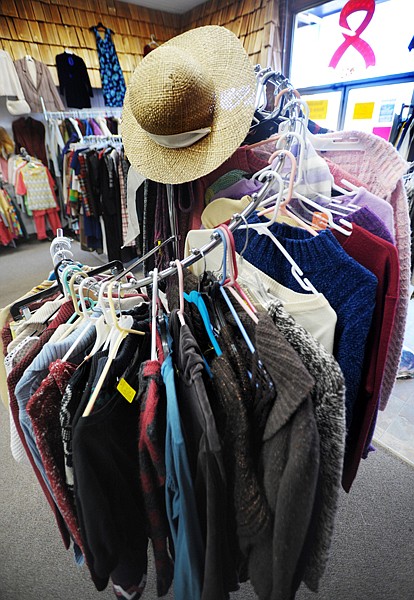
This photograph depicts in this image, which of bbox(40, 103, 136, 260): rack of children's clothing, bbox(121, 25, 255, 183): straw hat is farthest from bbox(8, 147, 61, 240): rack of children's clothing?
bbox(121, 25, 255, 183): straw hat

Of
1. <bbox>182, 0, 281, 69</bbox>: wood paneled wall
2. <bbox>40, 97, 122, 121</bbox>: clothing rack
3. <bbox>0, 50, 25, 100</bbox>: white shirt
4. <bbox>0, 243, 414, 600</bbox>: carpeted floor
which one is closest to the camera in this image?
<bbox>0, 243, 414, 600</bbox>: carpeted floor

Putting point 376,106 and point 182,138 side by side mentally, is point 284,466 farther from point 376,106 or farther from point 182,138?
point 376,106

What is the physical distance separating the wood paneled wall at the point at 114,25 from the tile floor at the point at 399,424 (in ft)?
11.6

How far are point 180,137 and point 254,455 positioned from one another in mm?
843

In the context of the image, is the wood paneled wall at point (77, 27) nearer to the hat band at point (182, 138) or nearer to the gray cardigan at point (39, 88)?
the gray cardigan at point (39, 88)

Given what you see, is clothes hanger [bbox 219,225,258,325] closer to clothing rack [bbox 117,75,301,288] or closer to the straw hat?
clothing rack [bbox 117,75,301,288]

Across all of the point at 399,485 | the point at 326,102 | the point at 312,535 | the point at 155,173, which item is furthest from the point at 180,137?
the point at 326,102

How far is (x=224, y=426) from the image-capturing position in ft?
1.96

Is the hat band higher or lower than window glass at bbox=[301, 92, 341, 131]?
lower

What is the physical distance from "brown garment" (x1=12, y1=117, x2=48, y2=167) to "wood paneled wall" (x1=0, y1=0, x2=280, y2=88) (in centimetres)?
60

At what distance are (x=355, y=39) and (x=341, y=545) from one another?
12.0 feet

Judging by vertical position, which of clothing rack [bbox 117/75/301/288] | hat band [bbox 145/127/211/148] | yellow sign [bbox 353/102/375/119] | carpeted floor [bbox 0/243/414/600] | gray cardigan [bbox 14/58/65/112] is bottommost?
carpeted floor [bbox 0/243/414/600]

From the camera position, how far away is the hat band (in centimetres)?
93

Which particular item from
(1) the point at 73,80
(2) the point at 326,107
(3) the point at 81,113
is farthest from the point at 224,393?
(1) the point at 73,80
